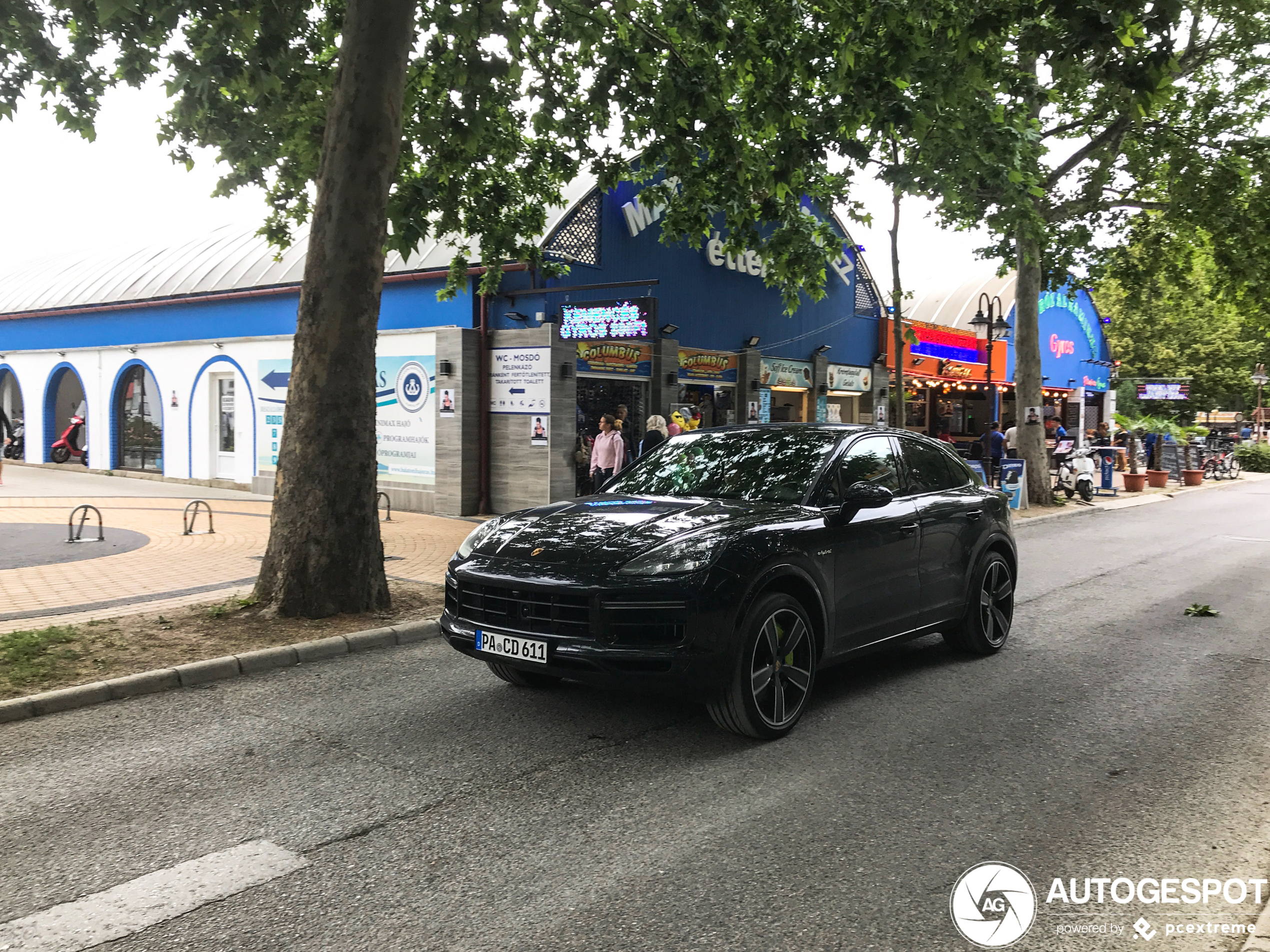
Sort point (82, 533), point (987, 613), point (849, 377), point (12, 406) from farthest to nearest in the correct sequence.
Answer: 1. point (12, 406)
2. point (849, 377)
3. point (82, 533)
4. point (987, 613)

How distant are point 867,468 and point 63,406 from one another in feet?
91.0

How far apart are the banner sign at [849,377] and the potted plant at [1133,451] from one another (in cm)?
773

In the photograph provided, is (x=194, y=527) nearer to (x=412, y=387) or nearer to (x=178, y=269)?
(x=412, y=387)

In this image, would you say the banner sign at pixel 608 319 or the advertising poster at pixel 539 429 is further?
the advertising poster at pixel 539 429

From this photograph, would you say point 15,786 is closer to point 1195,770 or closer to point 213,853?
point 213,853

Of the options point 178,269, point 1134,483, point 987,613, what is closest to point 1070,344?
point 1134,483

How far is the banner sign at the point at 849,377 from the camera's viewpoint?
949 inches

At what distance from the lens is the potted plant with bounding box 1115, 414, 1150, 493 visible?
85.2 feet

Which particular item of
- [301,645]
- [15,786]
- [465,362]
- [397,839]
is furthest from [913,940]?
[465,362]

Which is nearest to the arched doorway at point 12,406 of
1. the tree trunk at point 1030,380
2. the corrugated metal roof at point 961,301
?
the tree trunk at point 1030,380

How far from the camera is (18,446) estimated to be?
27844 millimetres

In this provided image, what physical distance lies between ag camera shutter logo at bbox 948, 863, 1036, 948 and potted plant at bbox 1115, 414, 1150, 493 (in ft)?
83.6

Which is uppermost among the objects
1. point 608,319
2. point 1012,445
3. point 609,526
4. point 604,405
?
point 608,319

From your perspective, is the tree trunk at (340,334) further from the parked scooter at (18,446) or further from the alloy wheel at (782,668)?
the parked scooter at (18,446)
